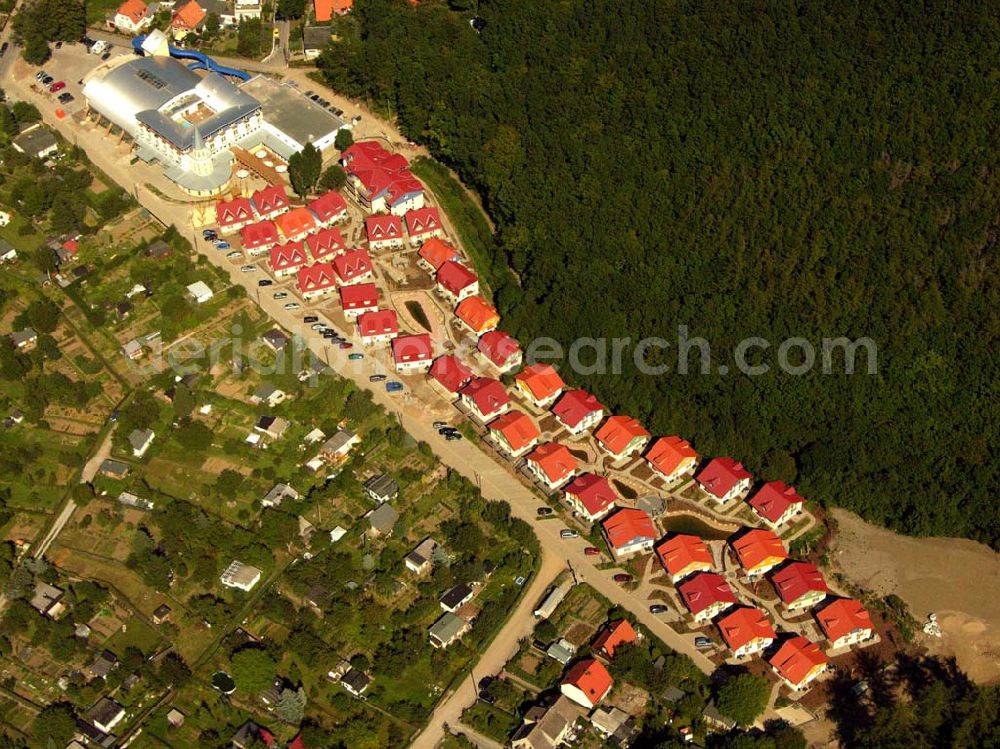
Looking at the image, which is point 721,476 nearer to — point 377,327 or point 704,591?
point 704,591

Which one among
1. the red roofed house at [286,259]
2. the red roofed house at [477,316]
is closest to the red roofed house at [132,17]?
the red roofed house at [286,259]

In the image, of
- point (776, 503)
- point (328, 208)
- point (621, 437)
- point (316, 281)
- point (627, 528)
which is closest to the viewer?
point (627, 528)

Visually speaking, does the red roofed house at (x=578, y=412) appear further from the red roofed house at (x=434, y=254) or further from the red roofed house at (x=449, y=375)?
the red roofed house at (x=434, y=254)

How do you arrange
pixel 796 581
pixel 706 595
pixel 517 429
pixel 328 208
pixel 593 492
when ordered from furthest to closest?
pixel 328 208 → pixel 517 429 → pixel 593 492 → pixel 796 581 → pixel 706 595

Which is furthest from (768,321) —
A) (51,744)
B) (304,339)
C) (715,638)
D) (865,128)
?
(51,744)

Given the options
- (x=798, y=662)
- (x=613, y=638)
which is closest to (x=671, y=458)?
(x=613, y=638)

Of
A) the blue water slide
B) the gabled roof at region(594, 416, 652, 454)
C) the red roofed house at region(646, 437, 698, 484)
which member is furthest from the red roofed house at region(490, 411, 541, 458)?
the blue water slide
